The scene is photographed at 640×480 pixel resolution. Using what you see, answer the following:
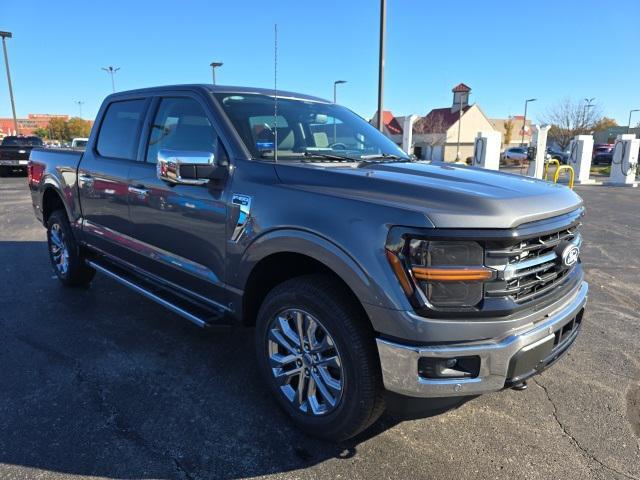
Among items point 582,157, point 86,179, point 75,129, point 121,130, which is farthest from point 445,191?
point 75,129

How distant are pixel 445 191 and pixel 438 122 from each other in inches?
2475

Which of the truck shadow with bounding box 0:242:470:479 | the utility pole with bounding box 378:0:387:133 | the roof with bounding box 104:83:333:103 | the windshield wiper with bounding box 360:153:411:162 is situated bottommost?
the truck shadow with bounding box 0:242:470:479

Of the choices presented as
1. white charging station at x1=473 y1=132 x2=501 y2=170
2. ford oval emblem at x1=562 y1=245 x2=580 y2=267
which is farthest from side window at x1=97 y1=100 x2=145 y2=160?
white charging station at x1=473 y1=132 x2=501 y2=170

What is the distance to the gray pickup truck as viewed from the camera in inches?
84.1

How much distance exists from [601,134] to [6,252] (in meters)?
75.0

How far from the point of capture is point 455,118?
200ft

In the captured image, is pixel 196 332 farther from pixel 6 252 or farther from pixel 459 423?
pixel 6 252

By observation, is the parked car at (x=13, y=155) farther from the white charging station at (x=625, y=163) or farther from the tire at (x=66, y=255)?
the white charging station at (x=625, y=163)

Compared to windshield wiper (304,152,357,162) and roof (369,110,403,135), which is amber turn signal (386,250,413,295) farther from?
roof (369,110,403,135)

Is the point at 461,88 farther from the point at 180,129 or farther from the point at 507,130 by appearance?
the point at 180,129

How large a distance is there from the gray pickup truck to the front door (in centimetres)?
1

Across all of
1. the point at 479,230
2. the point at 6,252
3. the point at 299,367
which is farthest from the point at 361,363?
the point at 6,252

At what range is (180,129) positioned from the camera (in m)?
3.52

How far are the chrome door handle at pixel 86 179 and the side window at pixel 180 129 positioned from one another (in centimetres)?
103
